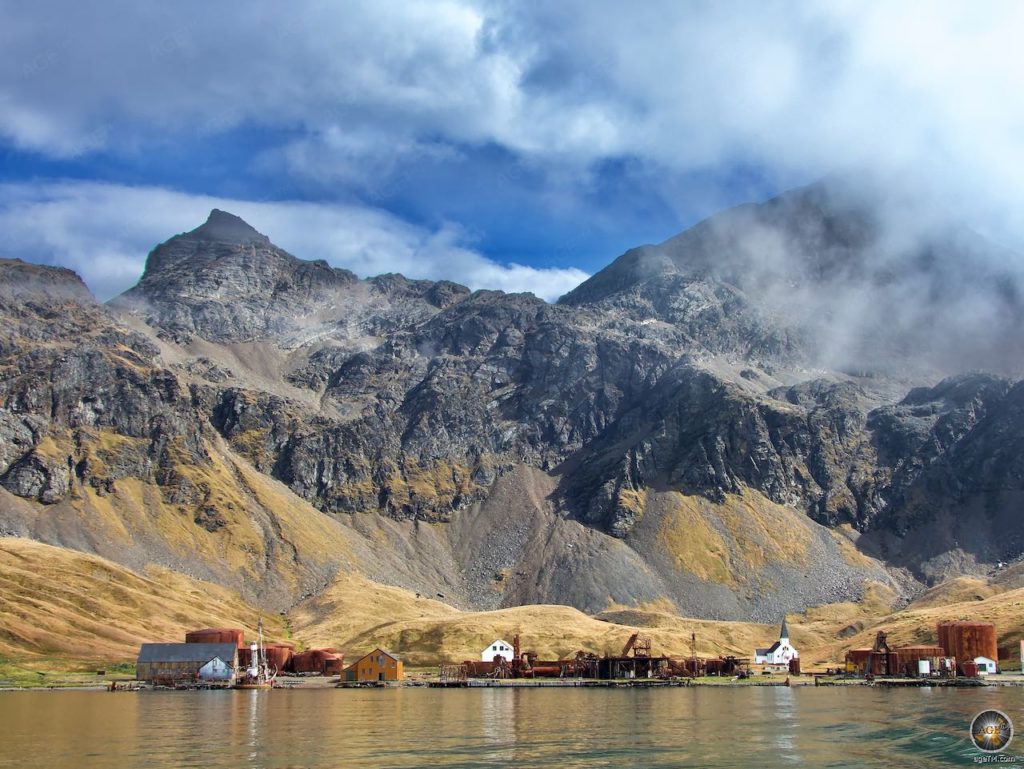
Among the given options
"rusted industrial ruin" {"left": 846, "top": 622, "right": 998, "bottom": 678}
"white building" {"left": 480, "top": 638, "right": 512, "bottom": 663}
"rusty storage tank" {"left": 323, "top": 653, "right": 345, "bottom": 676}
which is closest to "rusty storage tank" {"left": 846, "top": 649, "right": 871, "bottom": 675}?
"rusted industrial ruin" {"left": 846, "top": 622, "right": 998, "bottom": 678}

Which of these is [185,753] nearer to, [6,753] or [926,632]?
[6,753]

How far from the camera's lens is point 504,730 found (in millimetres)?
75125

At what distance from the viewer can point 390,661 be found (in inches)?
5748

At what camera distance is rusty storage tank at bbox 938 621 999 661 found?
474ft

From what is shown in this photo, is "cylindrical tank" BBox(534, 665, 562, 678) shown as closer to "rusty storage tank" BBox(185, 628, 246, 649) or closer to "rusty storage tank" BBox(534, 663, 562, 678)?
"rusty storage tank" BBox(534, 663, 562, 678)

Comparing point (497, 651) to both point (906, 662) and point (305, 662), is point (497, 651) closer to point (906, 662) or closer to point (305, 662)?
point (305, 662)

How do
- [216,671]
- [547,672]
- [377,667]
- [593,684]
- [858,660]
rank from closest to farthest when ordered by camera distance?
[593,684] < [377,667] < [216,671] < [547,672] < [858,660]

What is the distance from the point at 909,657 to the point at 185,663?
10485cm

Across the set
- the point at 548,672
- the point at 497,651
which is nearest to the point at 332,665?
the point at 497,651

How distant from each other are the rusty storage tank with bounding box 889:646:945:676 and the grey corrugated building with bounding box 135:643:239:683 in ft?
314

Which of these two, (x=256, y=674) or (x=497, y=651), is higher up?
(x=497, y=651)

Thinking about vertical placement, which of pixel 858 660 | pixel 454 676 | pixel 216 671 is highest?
pixel 858 660

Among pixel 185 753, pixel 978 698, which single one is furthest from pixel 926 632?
pixel 185 753

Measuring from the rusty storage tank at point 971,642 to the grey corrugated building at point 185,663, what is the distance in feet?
341
